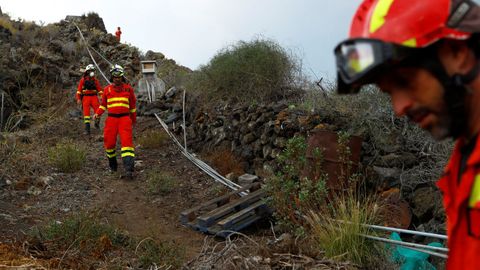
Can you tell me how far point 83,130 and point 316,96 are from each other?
7567 millimetres

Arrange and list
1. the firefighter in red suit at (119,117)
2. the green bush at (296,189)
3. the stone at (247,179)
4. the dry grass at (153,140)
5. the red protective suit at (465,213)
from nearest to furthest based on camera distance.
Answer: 1. the red protective suit at (465,213)
2. the green bush at (296,189)
3. the stone at (247,179)
4. the firefighter in red suit at (119,117)
5. the dry grass at (153,140)

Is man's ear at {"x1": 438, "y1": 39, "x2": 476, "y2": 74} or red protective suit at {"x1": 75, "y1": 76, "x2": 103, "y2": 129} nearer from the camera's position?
man's ear at {"x1": 438, "y1": 39, "x2": 476, "y2": 74}

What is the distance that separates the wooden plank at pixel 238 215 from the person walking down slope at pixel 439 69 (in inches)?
208

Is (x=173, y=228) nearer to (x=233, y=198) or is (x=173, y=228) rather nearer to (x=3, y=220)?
(x=233, y=198)

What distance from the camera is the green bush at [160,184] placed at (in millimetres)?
8547

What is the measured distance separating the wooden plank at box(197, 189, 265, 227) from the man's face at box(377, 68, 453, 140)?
5517 mm

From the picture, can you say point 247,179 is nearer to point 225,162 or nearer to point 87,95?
point 225,162

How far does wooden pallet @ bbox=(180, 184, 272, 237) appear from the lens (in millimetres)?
6559

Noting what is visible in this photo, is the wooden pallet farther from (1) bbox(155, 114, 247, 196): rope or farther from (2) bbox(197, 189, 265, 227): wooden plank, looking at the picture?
(1) bbox(155, 114, 247, 196): rope

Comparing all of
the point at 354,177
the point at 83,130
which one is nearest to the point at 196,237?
the point at 354,177

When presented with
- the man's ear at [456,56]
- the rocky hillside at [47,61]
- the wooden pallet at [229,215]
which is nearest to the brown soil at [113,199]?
the wooden pallet at [229,215]

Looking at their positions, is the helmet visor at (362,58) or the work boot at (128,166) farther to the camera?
the work boot at (128,166)

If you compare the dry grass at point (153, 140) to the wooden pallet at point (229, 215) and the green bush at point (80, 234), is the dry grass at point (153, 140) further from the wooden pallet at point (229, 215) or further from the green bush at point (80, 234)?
the green bush at point (80, 234)

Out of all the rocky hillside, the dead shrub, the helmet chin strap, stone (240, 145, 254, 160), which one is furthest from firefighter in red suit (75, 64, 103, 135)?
the helmet chin strap
